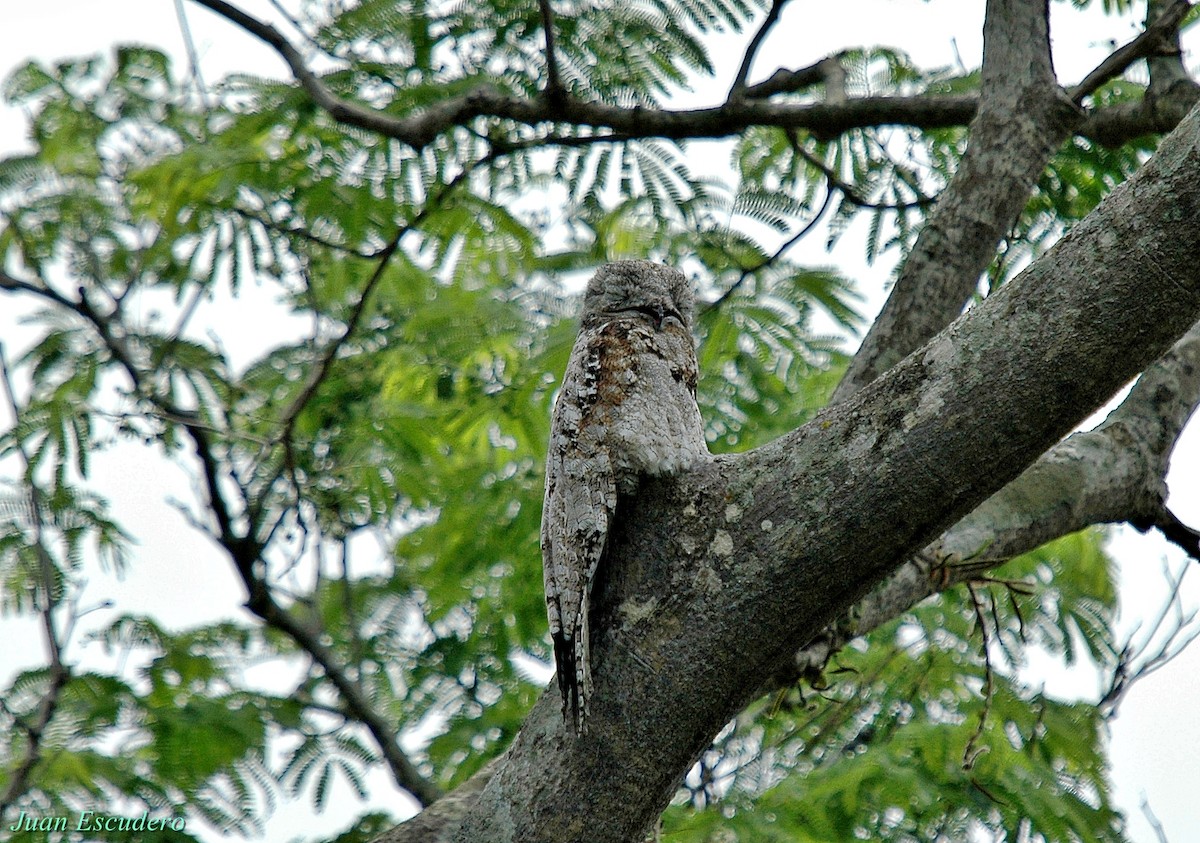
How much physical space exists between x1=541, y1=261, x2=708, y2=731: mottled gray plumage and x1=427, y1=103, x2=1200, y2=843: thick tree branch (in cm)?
5

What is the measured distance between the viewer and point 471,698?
4641 millimetres

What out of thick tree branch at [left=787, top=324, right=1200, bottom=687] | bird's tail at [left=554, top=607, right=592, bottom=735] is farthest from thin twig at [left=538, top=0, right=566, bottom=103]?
bird's tail at [left=554, top=607, right=592, bottom=735]

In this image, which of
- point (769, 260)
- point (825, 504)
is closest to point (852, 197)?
point (769, 260)

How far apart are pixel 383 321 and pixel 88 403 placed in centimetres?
200

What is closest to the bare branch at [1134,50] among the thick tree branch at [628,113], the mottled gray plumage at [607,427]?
the thick tree branch at [628,113]

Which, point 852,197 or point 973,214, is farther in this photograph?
point 852,197

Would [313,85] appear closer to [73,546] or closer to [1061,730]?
[73,546]

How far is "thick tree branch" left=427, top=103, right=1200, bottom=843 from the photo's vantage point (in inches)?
69.7

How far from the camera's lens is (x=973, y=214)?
298 cm

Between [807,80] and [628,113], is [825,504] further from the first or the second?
[807,80]

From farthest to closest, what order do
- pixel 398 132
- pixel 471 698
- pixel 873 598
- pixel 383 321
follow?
pixel 383 321, pixel 471 698, pixel 398 132, pixel 873 598

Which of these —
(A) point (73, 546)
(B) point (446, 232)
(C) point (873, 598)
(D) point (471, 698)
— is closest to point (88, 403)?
(A) point (73, 546)

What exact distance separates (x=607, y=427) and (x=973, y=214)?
1.29 metres

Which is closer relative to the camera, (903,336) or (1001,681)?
(903,336)
